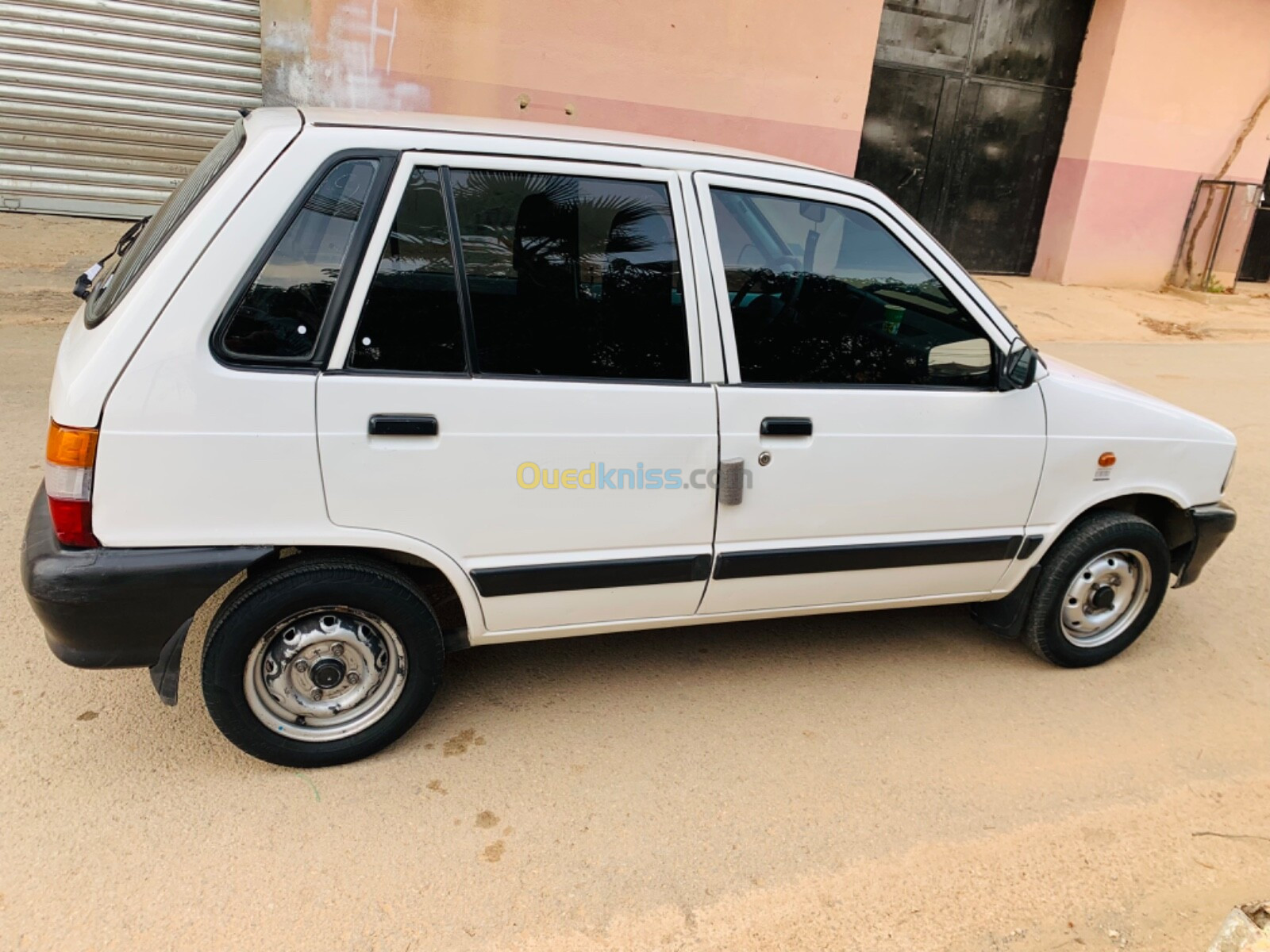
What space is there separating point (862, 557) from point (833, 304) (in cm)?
87

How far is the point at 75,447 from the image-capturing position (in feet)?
7.68

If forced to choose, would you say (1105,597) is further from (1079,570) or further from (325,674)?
(325,674)

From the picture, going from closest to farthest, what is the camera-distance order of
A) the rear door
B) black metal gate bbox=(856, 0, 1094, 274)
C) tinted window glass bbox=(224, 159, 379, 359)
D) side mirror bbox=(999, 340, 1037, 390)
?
tinted window glass bbox=(224, 159, 379, 359) → the rear door → side mirror bbox=(999, 340, 1037, 390) → black metal gate bbox=(856, 0, 1094, 274)

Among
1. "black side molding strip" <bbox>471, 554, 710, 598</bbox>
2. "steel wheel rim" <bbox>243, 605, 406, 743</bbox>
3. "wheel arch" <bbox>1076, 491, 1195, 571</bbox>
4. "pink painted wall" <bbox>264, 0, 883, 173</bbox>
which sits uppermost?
"pink painted wall" <bbox>264, 0, 883, 173</bbox>

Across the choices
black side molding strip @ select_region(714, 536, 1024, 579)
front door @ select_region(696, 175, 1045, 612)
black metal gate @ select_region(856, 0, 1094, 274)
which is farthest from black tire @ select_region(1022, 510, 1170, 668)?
black metal gate @ select_region(856, 0, 1094, 274)

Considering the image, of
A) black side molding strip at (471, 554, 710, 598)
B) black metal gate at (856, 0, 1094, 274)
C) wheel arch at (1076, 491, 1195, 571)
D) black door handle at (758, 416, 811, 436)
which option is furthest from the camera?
black metal gate at (856, 0, 1094, 274)

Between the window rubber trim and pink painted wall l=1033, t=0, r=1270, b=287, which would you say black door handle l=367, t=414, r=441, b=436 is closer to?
the window rubber trim

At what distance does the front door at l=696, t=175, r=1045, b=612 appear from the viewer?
290cm

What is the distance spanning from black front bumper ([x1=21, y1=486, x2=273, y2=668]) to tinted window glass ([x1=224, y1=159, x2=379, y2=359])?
1.85 ft

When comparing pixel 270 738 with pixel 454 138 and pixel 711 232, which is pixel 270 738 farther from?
pixel 711 232

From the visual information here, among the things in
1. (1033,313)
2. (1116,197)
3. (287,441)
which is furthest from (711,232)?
(1116,197)

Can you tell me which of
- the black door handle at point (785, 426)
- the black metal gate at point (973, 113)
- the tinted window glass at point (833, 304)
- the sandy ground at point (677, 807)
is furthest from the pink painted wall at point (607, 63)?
the black door handle at point (785, 426)

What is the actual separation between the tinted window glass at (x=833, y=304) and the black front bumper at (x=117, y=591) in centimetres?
164

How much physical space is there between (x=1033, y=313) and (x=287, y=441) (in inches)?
400
